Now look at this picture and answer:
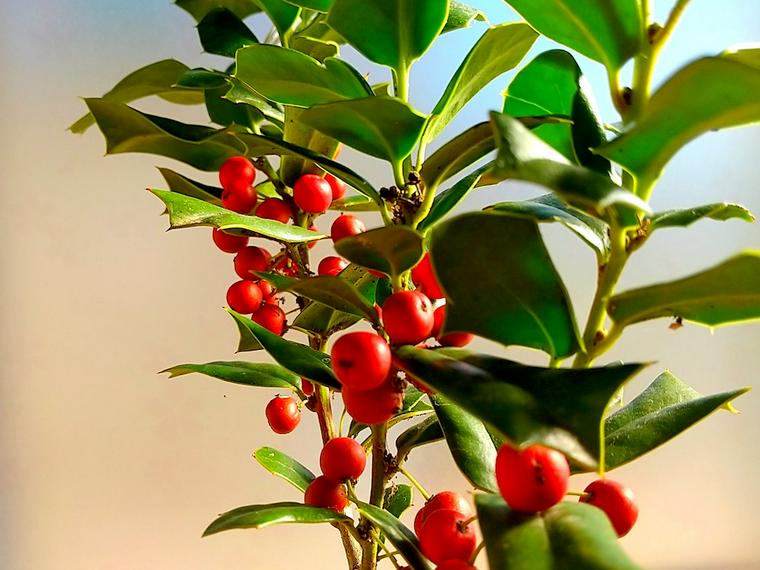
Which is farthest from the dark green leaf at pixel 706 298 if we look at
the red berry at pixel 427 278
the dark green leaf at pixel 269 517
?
the dark green leaf at pixel 269 517

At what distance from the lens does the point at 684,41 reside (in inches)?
48.8

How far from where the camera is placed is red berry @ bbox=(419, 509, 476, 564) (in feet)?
1.41

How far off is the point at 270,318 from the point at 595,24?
0.41 meters

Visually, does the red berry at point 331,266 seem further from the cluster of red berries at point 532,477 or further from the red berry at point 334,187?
the cluster of red berries at point 532,477

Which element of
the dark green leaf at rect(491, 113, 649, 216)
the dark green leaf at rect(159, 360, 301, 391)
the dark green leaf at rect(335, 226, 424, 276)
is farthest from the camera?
the dark green leaf at rect(159, 360, 301, 391)

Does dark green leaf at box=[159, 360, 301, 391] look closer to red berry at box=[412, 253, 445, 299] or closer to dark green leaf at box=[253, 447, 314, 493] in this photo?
dark green leaf at box=[253, 447, 314, 493]

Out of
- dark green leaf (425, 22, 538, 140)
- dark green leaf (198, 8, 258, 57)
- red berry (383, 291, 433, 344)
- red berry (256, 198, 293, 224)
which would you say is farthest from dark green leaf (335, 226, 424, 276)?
dark green leaf (198, 8, 258, 57)

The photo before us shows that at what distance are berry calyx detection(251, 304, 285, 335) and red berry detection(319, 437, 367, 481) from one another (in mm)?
176

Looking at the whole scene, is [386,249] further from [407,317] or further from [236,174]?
[236,174]

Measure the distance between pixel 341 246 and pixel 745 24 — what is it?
1.16m

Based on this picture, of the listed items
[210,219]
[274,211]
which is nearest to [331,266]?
[274,211]

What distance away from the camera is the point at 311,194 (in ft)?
2.07

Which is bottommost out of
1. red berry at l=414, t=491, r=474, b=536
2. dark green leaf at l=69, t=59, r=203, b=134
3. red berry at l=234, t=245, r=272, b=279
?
red berry at l=414, t=491, r=474, b=536

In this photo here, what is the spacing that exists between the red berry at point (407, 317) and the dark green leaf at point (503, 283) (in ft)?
0.13
